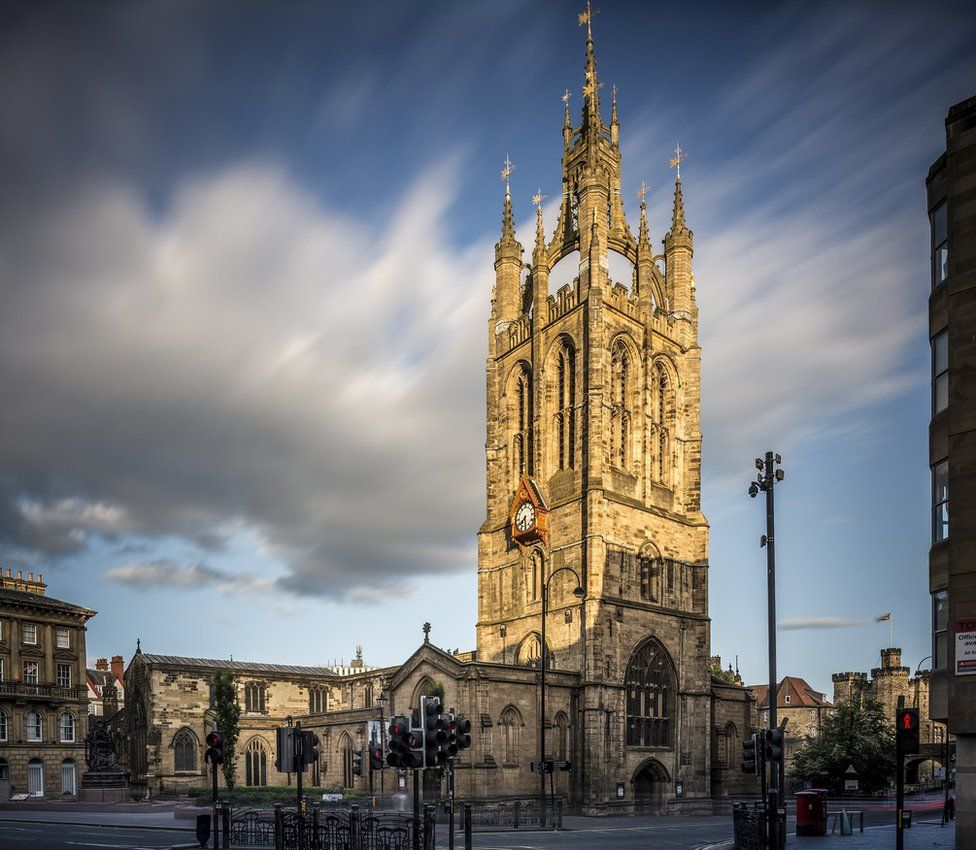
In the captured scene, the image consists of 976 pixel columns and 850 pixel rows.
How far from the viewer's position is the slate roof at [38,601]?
2409 inches

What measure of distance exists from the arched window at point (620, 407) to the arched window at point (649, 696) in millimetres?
11747

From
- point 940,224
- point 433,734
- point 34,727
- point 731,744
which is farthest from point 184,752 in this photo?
point 940,224

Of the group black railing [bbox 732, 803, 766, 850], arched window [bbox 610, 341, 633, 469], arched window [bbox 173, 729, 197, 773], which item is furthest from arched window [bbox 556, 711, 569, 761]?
arched window [bbox 173, 729, 197, 773]

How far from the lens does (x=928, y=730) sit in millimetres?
100250

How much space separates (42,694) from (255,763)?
52.3ft

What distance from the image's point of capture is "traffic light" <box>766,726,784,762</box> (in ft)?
79.6

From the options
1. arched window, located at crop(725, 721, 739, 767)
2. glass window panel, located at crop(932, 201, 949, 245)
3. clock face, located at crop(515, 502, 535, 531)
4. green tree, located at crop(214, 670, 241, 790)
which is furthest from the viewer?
arched window, located at crop(725, 721, 739, 767)

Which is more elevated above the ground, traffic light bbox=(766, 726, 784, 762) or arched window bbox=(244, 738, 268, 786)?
traffic light bbox=(766, 726, 784, 762)

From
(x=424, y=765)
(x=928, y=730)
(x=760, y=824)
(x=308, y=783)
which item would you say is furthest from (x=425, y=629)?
(x=928, y=730)

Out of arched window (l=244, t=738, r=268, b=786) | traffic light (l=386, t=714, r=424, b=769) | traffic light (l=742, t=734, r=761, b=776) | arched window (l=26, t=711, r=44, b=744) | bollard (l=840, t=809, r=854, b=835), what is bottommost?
arched window (l=244, t=738, r=268, b=786)

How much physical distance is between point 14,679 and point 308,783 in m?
20.7

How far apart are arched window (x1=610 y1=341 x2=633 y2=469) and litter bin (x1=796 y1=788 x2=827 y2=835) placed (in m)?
28.1

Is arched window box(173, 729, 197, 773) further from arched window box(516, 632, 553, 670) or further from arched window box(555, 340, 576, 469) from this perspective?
arched window box(555, 340, 576, 469)

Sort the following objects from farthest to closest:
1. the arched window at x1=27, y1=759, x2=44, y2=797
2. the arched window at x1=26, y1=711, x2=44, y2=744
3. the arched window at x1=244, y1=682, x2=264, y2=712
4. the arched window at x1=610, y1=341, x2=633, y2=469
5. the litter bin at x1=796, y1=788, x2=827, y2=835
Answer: the arched window at x1=244, y1=682, x2=264, y2=712 → the arched window at x1=26, y1=711, x2=44, y2=744 → the arched window at x1=610, y1=341, x2=633, y2=469 → the arched window at x1=27, y1=759, x2=44, y2=797 → the litter bin at x1=796, y1=788, x2=827, y2=835
